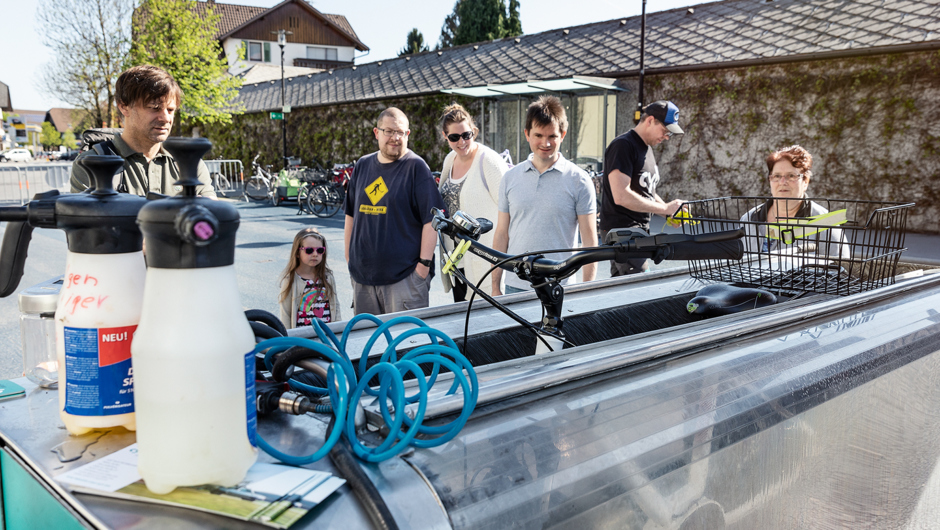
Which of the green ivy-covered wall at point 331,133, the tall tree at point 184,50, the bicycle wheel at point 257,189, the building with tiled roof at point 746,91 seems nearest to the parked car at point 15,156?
the green ivy-covered wall at point 331,133

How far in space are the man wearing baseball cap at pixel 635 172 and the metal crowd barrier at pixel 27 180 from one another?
16.5 meters

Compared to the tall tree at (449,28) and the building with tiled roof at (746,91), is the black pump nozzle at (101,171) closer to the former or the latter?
the building with tiled roof at (746,91)

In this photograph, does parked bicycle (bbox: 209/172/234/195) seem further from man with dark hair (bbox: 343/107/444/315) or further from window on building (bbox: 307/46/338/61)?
window on building (bbox: 307/46/338/61)

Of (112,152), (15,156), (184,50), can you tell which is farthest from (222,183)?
(15,156)

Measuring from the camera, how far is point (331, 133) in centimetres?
2317

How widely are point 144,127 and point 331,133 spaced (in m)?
21.2

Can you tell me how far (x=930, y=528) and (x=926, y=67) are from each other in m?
12.2

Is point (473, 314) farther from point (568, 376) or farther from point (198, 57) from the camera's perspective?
point (198, 57)

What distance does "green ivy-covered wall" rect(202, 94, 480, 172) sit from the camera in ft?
63.0

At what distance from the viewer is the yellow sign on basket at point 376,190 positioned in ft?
12.7

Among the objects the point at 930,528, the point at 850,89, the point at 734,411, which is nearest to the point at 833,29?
the point at 850,89

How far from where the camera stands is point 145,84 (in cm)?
263

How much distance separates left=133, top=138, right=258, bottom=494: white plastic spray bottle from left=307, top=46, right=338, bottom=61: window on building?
47.7 m

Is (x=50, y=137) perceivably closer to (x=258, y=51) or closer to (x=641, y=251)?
(x=258, y=51)
